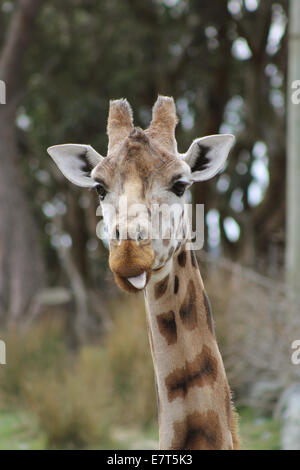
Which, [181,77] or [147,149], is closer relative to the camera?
[147,149]

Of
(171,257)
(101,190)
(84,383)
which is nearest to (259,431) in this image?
(84,383)

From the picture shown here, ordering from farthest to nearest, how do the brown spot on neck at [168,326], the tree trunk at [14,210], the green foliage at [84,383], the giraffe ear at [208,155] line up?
1. the tree trunk at [14,210]
2. the green foliage at [84,383]
3. the brown spot on neck at [168,326]
4. the giraffe ear at [208,155]

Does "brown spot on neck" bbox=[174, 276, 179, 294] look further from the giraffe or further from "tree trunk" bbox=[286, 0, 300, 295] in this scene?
"tree trunk" bbox=[286, 0, 300, 295]

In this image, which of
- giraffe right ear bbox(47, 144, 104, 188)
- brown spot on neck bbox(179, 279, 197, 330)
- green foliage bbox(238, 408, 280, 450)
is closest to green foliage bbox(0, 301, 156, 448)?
green foliage bbox(238, 408, 280, 450)

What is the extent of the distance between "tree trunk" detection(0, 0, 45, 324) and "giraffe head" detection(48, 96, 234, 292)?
1249 cm

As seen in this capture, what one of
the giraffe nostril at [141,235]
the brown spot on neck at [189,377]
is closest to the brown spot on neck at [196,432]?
the brown spot on neck at [189,377]

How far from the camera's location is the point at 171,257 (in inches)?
118

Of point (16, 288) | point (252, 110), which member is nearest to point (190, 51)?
point (252, 110)

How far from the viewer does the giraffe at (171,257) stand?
9.48 ft

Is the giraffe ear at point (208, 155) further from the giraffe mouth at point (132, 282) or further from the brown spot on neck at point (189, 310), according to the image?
the giraffe mouth at point (132, 282)

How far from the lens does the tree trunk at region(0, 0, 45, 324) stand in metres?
15.3

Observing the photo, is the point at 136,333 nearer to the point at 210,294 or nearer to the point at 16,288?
the point at 210,294

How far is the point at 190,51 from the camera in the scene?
686 inches

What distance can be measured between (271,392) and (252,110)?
10.1m
